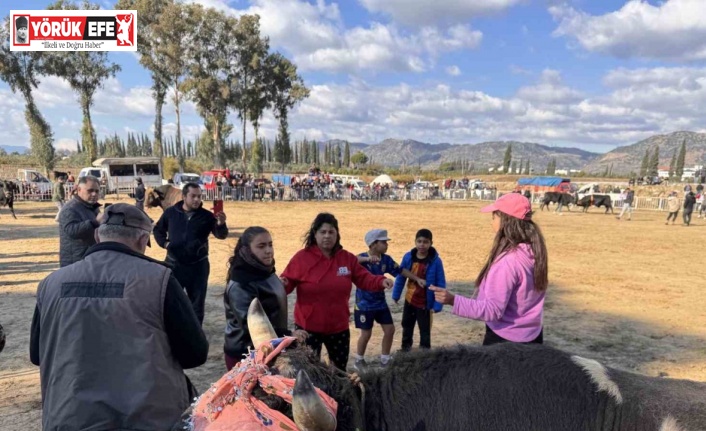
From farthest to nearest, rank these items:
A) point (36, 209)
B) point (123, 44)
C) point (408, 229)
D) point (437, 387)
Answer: point (123, 44)
point (36, 209)
point (408, 229)
point (437, 387)

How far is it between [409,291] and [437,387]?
3714 millimetres

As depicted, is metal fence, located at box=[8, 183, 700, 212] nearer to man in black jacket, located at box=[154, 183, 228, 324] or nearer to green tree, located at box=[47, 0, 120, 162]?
green tree, located at box=[47, 0, 120, 162]

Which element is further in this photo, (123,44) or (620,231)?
(123,44)

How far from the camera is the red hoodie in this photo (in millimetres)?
3938

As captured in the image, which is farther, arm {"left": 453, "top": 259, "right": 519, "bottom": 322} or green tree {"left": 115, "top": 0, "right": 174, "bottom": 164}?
green tree {"left": 115, "top": 0, "right": 174, "bottom": 164}

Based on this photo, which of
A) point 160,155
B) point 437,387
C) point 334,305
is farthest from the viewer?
point 160,155

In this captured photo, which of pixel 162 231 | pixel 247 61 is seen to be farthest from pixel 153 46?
pixel 162 231

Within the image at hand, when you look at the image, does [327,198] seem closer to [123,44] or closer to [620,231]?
[123,44]

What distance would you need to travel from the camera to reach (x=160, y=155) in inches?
1734

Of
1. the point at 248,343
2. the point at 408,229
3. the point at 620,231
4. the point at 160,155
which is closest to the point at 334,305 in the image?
the point at 248,343

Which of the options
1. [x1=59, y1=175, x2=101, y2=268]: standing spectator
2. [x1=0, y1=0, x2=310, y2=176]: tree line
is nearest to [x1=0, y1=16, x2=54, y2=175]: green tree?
[x1=0, y1=0, x2=310, y2=176]: tree line

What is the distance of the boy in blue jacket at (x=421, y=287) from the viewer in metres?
5.34

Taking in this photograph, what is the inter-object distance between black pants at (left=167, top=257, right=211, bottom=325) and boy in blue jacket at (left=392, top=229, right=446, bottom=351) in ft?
8.08

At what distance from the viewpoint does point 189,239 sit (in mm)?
5461
